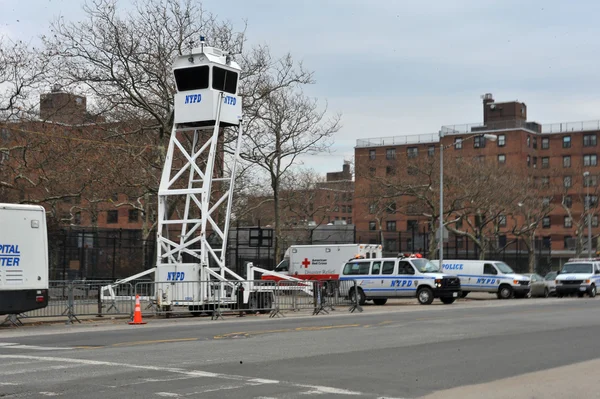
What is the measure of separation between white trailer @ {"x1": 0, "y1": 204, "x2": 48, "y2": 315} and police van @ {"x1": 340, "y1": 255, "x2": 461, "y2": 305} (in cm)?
1587

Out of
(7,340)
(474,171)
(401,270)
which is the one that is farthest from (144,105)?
(474,171)

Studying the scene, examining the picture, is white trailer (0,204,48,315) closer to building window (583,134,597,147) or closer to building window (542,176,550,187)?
building window (542,176,550,187)

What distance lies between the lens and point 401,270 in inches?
1367

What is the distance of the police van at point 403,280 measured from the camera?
3447cm

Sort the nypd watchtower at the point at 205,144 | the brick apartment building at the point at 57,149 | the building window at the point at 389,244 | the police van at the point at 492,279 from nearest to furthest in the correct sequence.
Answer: the nypd watchtower at the point at 205,144
the brick apartment building at the point at 57,149
the police van at the point at 492,279
the building window at the point at 389,244

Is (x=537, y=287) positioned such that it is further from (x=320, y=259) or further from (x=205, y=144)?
(x=205, y=144)

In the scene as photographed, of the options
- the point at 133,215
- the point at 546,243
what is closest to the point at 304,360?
the point at 133,215

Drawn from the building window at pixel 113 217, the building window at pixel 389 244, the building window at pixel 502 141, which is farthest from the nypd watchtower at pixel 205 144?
the building window at pixel 502 141

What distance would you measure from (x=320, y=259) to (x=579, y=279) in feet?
45.7

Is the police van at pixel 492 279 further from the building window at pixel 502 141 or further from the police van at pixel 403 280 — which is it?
the building window at pixel 502 141

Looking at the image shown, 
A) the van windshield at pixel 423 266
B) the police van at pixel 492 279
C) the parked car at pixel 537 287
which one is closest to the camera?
the van windshield at pixel 423 266

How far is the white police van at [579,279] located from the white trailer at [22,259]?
29984 millimetres

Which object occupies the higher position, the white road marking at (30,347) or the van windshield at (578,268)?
the van windshield at (578,268)

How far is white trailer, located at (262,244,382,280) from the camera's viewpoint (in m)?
42.1
